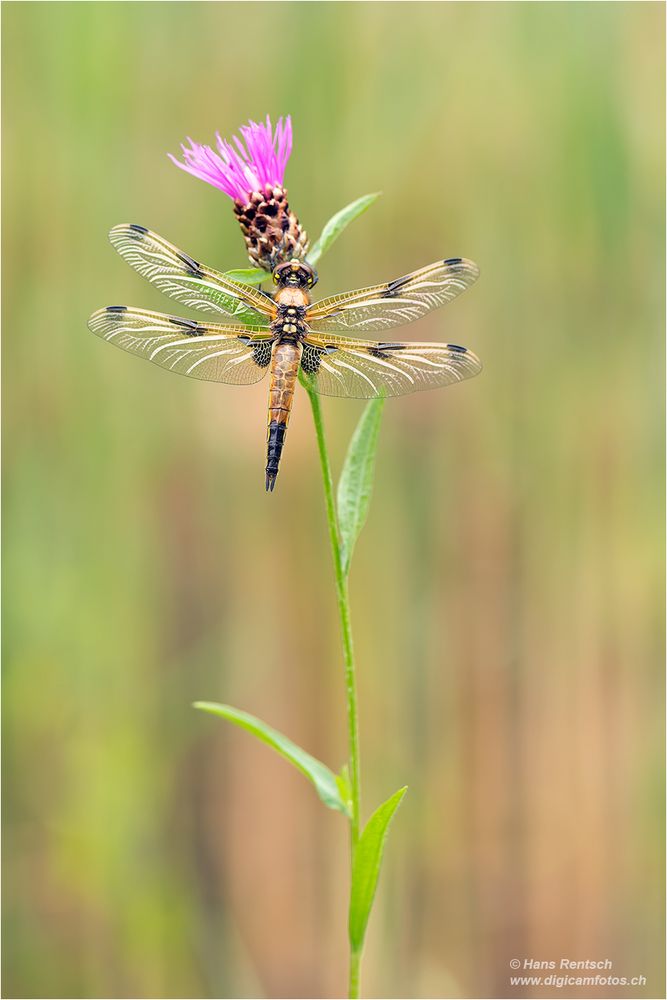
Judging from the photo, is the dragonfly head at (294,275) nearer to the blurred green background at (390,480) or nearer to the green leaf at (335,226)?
the green leaf at (335,226)

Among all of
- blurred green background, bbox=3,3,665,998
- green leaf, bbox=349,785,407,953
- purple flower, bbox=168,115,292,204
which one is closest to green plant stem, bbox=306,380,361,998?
green leaf, bbox=349,785,407,953

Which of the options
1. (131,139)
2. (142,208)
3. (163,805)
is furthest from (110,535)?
(131,139)

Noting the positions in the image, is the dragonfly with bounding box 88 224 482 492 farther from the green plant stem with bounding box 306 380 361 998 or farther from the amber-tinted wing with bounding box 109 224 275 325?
the green plant stem with bounding box 306 380 361 998

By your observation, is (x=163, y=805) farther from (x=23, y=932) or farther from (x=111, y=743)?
(x=23, y=932)

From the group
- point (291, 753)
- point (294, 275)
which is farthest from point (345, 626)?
Answer: point (294, 275)

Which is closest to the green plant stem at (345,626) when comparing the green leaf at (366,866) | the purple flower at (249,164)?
the green leaf at (366,866)
